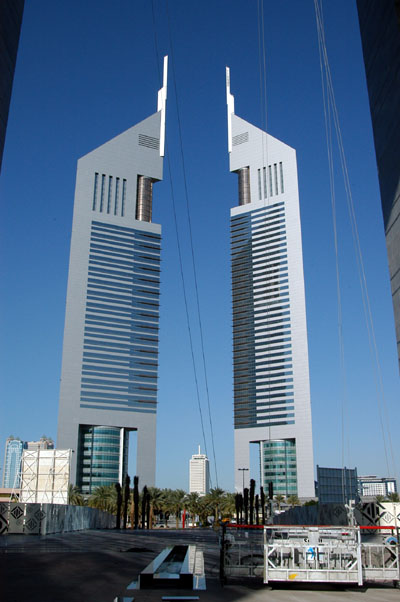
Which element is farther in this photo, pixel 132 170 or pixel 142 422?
pixel 132 170

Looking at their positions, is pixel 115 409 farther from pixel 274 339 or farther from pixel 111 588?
pixel 111 588

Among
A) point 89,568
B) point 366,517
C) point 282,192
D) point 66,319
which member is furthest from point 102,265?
point 89,568

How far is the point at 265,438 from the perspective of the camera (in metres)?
175

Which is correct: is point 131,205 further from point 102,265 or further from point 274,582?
point 274,582

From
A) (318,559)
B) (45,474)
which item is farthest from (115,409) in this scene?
(318,559)

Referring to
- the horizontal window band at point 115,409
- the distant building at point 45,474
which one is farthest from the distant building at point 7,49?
the horizontal window band at point 115,409

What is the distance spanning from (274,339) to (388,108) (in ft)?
546

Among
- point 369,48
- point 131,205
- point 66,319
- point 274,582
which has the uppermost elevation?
point 131,205

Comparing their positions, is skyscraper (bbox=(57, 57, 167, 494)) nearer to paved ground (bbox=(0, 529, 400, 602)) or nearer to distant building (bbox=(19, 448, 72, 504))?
distant building (bbox=(19, 448, 72, 504))

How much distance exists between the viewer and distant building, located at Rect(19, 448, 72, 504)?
2224 inches

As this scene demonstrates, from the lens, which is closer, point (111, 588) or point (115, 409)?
point (111, 588)

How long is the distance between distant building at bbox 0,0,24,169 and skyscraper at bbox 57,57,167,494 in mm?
150916

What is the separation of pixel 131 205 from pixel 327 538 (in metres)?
183

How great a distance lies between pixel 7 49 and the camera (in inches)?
518
